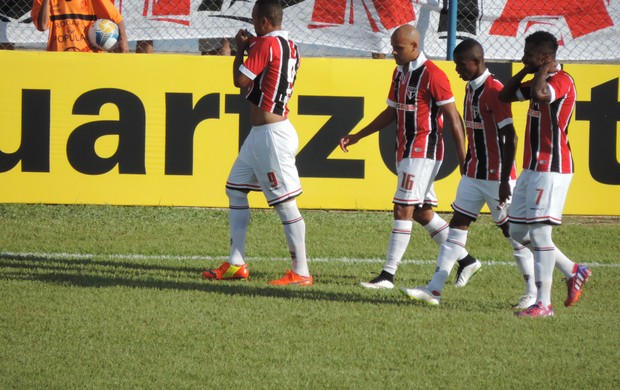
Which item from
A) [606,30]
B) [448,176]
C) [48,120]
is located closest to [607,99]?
[606,30]

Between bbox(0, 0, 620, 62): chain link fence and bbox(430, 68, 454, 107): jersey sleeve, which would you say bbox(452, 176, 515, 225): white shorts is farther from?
bbox(0, 0, 620, 62): chain link fence

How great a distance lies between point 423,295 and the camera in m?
6.98

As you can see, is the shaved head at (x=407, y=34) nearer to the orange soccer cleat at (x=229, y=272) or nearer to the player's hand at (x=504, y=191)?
the player's hand at (x=504, y=191)

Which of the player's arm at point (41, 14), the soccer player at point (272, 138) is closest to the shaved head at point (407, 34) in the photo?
the soccer player at point (272, 138)

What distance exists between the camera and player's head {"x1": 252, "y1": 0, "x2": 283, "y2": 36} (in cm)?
765

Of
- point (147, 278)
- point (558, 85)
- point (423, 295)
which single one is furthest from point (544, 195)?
point (147, 278)

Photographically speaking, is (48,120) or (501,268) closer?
(501,268)

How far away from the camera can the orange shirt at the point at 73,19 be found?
11328mm

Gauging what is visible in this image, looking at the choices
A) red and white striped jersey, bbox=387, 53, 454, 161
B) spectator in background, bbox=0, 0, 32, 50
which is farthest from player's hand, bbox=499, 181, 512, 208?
spectator in background, bbox=0, 0, 32, 50

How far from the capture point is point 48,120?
10.8 m

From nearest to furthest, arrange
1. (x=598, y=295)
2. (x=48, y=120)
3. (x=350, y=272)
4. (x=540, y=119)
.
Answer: (x=540, y=119), (x=598, y=295), (x=350, y=272), (x=48, y=120)

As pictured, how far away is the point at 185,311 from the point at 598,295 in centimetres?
299

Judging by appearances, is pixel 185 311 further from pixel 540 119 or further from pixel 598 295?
pixel 598 295

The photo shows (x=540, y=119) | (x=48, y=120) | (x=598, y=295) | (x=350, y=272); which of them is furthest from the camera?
(x=48, y=120)
